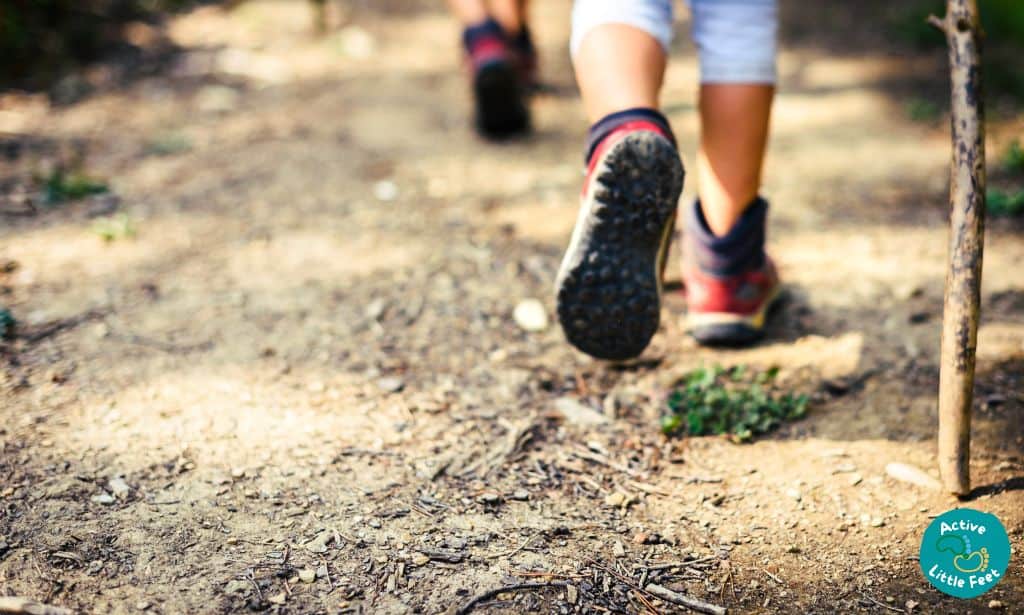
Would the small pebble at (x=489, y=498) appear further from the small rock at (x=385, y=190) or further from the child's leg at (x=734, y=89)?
the small rock at (x=385, y=190)

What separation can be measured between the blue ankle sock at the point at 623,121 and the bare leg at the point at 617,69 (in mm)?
16

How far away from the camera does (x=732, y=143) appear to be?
1.83 m

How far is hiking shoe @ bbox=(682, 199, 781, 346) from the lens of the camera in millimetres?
1911

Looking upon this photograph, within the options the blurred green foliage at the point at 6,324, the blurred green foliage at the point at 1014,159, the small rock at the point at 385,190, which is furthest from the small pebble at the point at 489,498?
the blurred green foliage at the point at 1014,159

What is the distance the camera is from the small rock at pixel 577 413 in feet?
5.65

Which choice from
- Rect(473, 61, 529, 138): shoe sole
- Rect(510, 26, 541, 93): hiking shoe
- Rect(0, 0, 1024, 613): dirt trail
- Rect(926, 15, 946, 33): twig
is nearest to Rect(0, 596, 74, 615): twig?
Rect(0, 0, 1024, 613): dirt trail

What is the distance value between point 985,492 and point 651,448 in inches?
22.9

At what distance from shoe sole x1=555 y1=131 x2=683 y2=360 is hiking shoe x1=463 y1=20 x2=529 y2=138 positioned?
1.53m

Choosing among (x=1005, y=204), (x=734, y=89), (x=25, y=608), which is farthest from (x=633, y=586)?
(x=1005, y=204)

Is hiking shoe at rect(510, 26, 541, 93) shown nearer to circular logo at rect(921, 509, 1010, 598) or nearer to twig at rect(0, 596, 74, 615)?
circular logo at rect(921, 509, 1010, 598)

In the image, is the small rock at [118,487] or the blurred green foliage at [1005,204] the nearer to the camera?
the small rock at [118,487]

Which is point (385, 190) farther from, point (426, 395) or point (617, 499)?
point (617, 499)

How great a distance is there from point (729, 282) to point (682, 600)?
0.88 metres

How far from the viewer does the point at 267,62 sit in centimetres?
397
